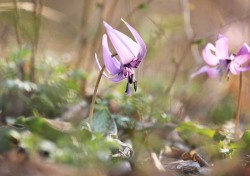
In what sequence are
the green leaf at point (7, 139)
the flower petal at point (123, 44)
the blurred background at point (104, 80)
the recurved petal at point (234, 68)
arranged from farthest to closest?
1. the blurred background at point (104, 80)
2. the recurved petal at point (234, 68)
3. the flower petal at point (123, 44)
4. the green leaf at point (7, 139)

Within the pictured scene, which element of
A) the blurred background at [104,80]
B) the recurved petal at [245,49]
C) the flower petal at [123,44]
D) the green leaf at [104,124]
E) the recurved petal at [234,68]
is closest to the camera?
the flower petal at [123,44]

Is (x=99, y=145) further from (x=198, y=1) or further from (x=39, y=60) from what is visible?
(x=198, y=1)

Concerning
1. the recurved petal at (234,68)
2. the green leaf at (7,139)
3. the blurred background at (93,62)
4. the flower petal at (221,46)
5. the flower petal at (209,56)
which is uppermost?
the blurred background at (93,62)

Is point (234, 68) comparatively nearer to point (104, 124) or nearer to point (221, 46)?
point (221, 46)

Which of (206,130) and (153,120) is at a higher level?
(153,120)

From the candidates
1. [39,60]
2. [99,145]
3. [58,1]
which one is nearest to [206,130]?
[99,145]

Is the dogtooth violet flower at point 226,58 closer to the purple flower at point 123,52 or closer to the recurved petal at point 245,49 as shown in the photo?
the recurved petal at point 245,49

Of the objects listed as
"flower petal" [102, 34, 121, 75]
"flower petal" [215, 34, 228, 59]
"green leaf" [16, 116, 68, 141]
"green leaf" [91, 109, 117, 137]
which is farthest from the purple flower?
"flower petal" [215, 34, 228, 59]

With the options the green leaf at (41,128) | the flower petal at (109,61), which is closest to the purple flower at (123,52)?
the flower petal at (109,61)
